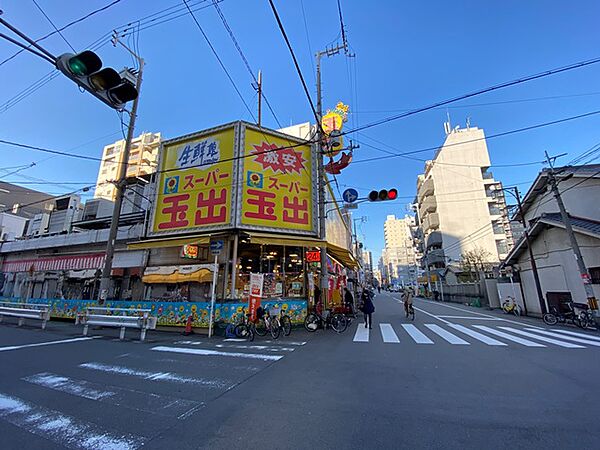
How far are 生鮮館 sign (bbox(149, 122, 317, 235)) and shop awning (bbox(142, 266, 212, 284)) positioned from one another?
1.79 m

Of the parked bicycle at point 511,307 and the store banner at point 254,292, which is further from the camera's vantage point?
the parked bicycle at point 511,307

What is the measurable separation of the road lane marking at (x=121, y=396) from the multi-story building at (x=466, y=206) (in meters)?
43.2

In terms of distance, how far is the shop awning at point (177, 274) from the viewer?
37.7 ft

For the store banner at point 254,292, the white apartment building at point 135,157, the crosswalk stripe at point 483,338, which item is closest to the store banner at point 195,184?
the store banner at point 254,292

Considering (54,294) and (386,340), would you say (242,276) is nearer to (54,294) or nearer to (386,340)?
(386,340)

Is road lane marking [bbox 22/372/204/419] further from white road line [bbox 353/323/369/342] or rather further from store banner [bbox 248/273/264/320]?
white road line [bbox 353/323/369/342]

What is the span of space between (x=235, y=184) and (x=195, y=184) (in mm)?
2590

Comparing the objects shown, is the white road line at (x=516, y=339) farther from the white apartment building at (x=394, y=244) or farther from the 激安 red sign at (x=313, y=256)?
the white apartment building at (x=394, y=244)

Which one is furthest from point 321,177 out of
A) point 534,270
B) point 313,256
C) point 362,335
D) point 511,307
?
point 511,307

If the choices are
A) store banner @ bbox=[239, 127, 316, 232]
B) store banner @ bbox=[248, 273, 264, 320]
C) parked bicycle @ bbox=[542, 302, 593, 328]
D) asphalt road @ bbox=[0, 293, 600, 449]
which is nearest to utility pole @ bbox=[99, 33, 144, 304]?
asphalt road @ bbox=[0, 293, 600, 449]

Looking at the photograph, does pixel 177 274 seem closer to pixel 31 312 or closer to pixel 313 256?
pixel 313 256

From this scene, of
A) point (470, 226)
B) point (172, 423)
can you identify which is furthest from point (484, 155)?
point (172, 423)

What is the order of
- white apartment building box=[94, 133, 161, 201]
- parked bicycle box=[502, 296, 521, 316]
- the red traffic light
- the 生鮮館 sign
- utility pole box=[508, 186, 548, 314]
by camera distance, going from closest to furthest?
the red traffic light < the 生鮮館 sign < utility pole box=[508, 186, 548, 314] < parked bicycle box=[502, 296, 521, 316] < white apartment building box=[94, 133, 161, 201]

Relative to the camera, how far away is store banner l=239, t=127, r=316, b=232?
12.1 metres
